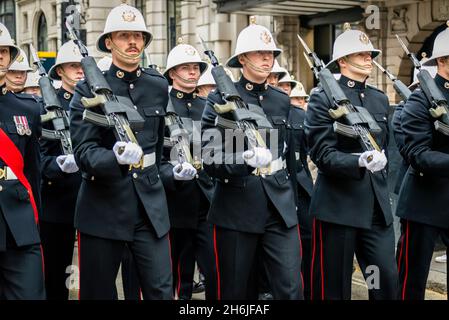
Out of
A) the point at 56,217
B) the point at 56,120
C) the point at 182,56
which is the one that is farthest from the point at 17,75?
the point at 56,217

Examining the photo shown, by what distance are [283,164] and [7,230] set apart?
6.00ft

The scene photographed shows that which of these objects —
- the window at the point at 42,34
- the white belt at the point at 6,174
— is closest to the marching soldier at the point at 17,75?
the white belt at the point at 6,174

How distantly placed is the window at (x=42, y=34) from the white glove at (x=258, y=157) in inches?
1159

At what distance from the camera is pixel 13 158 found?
496 centimetres

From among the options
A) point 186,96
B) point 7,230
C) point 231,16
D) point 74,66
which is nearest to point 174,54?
point 186,96

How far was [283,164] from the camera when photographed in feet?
18.5

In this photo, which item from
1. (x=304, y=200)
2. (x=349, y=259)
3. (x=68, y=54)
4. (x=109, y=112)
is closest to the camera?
(x=109, y=112)

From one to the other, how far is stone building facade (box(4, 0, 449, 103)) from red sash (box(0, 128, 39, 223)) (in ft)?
11.3

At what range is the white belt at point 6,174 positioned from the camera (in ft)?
16.1

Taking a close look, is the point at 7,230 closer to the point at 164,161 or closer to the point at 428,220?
the point at 164,161

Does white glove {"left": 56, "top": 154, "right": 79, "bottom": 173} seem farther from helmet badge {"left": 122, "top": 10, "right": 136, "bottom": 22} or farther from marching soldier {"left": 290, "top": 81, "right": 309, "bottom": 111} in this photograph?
marching soldier {"left": 290, "top": 81, "right": 309, "bottom": 111}

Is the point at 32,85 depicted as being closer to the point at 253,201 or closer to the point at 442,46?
the point at 253,201

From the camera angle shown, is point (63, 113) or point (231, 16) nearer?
point (63, 113)

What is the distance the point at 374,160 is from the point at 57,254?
269cm
